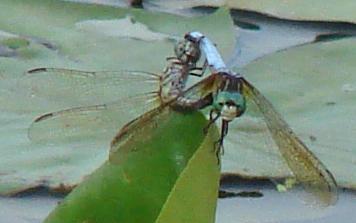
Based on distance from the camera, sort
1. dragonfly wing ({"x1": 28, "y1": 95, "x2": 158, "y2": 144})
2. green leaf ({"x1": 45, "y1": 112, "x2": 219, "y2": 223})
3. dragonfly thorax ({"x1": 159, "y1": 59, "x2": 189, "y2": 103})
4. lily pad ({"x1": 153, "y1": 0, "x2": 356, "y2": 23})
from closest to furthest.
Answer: green leaf ({"x1": 45, "y1": 112, "x2": 219, "y2": 223})
dragonfly thorax ({"x1": 159, "y1": 59, "x2": 189, "y2": 103})
dragonfly wing ({"x1": 28, "y1": 95, "x2": 158, "y2": 144})
lily pad ({"x1": 153, "y1": 0, "x2": 356, "y2": 23})

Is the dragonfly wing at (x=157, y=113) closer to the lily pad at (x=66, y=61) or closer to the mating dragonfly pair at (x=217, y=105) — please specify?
the mating dragonfly pair at (x=217, y=105)

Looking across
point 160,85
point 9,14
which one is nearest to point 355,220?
point 160,85

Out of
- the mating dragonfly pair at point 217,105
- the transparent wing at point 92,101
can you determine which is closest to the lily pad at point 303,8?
the transparent wing at point 92,101

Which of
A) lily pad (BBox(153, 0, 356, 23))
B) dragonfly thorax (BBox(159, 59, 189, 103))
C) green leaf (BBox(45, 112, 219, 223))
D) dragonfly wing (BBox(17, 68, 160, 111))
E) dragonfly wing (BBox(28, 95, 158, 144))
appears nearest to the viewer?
green leaf (BBox(45, 112, 219, 223))

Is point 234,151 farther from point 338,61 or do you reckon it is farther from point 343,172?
point 338,61

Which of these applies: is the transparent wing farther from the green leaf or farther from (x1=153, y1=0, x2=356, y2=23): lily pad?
(x1=153, y1=0, x2=356, y2=23): lily pad

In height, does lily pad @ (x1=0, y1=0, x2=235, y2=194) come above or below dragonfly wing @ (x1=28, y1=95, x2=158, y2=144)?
below

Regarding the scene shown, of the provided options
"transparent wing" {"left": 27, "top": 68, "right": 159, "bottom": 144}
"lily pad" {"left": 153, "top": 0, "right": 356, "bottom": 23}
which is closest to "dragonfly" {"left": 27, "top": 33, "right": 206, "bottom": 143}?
"transparent wing" {"left": 27, "top": 68, "right": 159, "bottom": 144}
